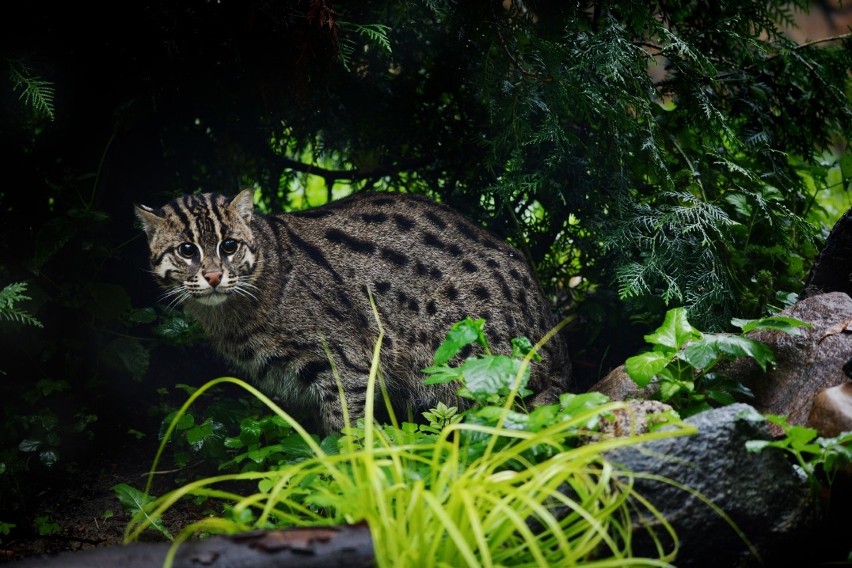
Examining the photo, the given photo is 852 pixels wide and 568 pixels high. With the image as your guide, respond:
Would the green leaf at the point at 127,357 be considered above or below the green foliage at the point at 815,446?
above

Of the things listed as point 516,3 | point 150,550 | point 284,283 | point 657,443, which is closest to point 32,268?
point 284,283

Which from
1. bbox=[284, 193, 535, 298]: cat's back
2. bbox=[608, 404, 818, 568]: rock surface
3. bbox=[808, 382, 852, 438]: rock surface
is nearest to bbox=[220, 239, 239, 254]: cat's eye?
bbox=[284, 193, 535, 298]: cat's back

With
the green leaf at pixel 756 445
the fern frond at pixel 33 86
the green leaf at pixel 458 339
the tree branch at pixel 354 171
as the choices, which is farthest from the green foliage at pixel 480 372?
the tree branch at pixel 354 171

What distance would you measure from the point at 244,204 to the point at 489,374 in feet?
6.09

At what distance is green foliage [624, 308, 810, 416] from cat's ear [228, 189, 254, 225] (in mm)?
2151

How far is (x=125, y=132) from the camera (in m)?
4.80

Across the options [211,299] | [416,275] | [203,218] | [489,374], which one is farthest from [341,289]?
[489,374]

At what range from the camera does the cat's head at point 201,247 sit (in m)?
4.21

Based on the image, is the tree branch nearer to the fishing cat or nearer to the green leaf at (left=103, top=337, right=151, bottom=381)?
the fishing cat

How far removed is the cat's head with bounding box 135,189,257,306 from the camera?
4.21m

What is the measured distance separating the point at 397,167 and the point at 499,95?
50.3 inches

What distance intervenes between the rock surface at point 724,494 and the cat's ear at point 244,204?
7.81 feet

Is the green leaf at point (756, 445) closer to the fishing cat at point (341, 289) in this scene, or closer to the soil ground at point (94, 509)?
the fishing cat at point (341, 289)

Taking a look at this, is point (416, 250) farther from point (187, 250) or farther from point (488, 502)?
point (488, 502)
